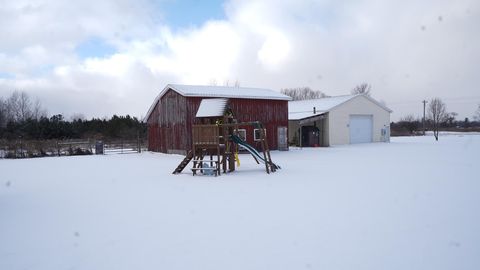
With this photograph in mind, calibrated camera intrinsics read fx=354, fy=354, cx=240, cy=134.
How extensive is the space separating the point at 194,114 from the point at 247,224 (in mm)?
18583

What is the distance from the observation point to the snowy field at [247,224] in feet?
17.8

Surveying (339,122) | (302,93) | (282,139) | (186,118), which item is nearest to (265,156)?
(186,118)

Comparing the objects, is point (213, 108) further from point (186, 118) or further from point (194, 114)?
point (186, 118)

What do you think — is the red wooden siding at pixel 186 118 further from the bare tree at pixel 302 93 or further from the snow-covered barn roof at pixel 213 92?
the bare tree at pixel 302 93

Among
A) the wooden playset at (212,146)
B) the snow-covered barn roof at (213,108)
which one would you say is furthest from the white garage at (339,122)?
the wooden playset at (212,146)

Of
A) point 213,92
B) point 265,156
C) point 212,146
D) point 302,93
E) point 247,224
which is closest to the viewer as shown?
point 247,224

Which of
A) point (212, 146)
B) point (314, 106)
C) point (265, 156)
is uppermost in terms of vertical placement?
point (314, 106)

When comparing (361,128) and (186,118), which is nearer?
(186,118)

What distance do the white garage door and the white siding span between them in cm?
45

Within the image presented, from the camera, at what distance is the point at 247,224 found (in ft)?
23.8

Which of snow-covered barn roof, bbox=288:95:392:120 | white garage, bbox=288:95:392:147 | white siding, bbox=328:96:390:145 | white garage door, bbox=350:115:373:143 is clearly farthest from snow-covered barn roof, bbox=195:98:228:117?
white garage door, bbox=350:115:373:143

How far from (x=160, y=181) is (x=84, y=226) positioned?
600 centimetres

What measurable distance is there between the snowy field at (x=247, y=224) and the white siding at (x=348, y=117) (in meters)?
21.7

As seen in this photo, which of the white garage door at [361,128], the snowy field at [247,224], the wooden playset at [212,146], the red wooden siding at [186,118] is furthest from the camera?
the white garage door at [361,128]
